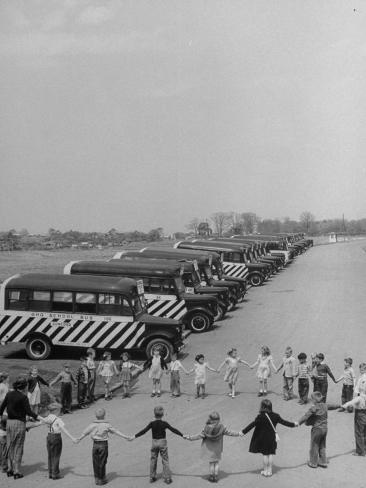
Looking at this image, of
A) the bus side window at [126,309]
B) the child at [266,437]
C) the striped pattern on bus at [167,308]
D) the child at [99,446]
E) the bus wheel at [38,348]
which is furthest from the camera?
the striped pattern on bus at [167,308]

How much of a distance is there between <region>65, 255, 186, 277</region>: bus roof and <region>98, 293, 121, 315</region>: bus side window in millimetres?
3422

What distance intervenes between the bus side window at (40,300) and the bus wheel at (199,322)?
6.72 m

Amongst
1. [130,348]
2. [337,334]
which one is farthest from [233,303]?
[130,348]

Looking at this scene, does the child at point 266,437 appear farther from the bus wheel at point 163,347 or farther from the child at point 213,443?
the bus wheel at point 163,347

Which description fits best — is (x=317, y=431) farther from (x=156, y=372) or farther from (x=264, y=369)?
(x=156, y=372)

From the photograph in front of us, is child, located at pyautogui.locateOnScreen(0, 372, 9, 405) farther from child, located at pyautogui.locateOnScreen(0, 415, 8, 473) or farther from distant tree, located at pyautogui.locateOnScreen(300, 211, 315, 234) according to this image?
distant tree, located at pyautogui.locateOnScreen(300, 211, 315, 234)

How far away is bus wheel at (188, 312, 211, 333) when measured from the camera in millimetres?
23125

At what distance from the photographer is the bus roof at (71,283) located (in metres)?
18.3

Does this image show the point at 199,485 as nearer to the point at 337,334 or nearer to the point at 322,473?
the point at 322,473

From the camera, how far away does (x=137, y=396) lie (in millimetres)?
14883

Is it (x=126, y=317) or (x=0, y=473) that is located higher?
(x=126, y=317)

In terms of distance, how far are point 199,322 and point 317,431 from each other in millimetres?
13161

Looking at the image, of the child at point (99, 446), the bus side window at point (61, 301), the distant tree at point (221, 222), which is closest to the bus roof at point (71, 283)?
the bus side window at point (61, 301)

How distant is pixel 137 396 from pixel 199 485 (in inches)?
223
